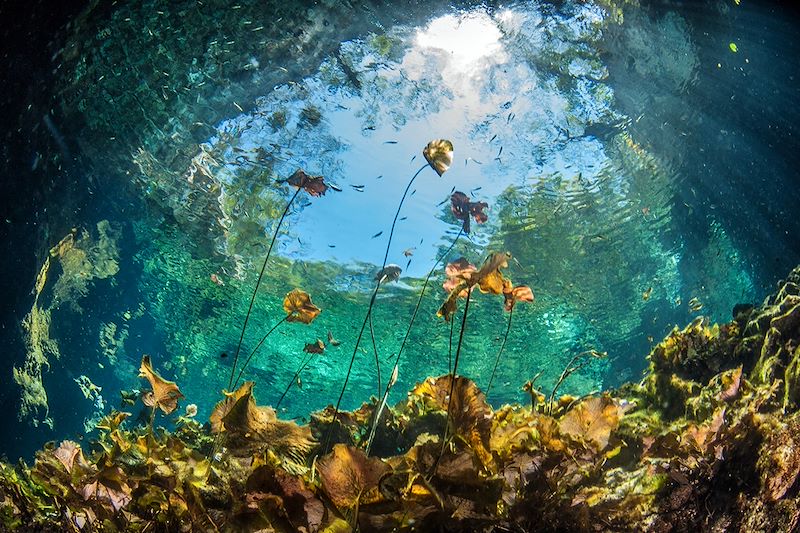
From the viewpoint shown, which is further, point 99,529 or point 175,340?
point 175,340

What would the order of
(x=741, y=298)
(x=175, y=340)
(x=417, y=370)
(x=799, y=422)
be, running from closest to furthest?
(x=799, y=422)
(x=741, y=298)
(x=417, y=370)
(x=175, y=340)

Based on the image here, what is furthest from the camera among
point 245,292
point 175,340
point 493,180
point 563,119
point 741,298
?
point 175,340

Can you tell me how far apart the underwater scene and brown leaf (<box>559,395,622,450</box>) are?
0.01 m

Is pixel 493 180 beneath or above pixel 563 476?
beneath

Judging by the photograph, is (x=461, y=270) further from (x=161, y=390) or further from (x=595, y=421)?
(x=161, y=390)

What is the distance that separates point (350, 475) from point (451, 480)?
13.9 inches

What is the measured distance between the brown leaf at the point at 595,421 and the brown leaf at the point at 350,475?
1089mm

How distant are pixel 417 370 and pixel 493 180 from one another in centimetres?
1327

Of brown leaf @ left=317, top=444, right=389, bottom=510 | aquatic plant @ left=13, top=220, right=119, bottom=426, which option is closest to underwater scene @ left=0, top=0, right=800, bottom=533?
brown leaf @ left=317, top=444, right=389, bottom=510

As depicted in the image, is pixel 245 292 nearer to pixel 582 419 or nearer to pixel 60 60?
pixel 60 60

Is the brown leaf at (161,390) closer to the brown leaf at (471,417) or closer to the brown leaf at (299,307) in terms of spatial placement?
the brown leaf at (299,307)

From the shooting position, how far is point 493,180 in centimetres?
1097

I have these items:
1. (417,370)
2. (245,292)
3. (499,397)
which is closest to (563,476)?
(245,292)

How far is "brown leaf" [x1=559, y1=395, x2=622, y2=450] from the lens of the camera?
177cm
